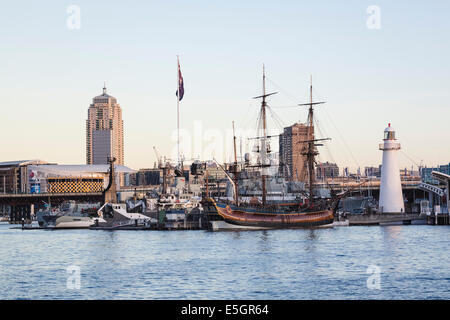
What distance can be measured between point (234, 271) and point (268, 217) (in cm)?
7445

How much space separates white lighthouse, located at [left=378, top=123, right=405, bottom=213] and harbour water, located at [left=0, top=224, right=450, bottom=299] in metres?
42.4

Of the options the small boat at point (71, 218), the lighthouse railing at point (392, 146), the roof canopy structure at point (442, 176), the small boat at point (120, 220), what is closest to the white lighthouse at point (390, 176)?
the lighthouse railing at point (392, 146)

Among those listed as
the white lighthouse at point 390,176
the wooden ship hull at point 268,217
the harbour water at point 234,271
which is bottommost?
the harbour water at point 234,271

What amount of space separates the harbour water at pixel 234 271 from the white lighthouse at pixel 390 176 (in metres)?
42.4

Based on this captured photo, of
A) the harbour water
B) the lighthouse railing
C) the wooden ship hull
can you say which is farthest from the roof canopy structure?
the harbour water

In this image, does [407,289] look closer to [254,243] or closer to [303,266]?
[303,266]

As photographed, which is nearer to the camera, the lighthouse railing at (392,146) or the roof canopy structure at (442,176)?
the lighthouse railing at (392,146)

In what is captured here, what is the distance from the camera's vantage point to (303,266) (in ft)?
187

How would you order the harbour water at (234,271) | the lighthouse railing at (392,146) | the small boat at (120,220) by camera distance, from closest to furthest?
1. the harbour water at (234,271)
2. the lighthouse railing at (392,146)
3. the small boat at (120,220)

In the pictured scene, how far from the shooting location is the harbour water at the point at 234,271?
140ft

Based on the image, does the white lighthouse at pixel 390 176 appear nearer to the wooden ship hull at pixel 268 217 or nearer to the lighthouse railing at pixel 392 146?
the lighthouse railing at pixel 392 146

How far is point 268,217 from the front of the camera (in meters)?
128

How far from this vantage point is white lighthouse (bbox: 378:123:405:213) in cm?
12500

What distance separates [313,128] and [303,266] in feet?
294
